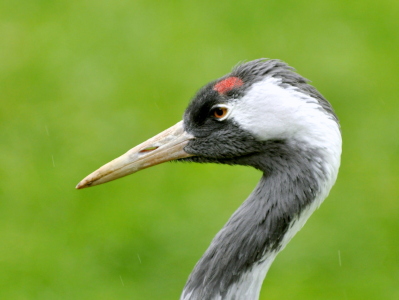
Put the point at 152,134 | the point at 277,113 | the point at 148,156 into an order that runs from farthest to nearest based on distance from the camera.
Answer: the point at 152,134 → the point at 148,156 → the point at 277,113

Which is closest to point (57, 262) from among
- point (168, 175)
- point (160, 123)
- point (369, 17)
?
point (168, 175)

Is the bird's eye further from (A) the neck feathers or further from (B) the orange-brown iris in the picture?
(A) the neck feathers

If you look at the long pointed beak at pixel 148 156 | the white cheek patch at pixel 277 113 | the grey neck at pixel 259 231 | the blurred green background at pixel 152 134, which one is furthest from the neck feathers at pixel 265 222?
the blurred green background at pixel 152 134

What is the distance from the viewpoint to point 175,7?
11062 millimetres

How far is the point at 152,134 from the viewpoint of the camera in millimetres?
9062

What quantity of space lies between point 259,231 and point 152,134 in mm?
4888

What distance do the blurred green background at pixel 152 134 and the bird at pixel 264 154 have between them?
3.09 metres

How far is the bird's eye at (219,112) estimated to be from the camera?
4.46m

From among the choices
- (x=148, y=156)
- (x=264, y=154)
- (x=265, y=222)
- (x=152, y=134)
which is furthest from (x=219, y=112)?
(x=152, y=134)

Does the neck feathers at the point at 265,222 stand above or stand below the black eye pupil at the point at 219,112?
below

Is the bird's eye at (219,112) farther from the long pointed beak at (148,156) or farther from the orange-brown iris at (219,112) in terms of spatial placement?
the long pointed beak at (148,156)

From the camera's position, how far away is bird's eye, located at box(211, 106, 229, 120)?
4.46 meters

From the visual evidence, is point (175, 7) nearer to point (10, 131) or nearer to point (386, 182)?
point (10, 131)

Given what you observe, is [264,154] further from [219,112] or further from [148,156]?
[148,156]
